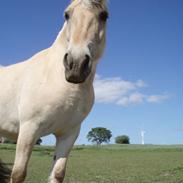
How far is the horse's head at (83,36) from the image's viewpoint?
12.2ft

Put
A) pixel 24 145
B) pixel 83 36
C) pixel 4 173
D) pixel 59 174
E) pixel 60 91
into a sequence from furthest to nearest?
1. pixel 4 173
2. pixel 59 174
3. pixel 60 91
4. pixel 24 145
5. pixel 83 36

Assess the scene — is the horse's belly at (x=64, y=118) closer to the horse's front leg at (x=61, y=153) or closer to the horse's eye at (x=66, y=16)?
the horse's front leg at (x=61, y=153)

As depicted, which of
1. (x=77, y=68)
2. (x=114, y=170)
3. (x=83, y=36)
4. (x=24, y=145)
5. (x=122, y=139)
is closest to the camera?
(x=77, y=68)

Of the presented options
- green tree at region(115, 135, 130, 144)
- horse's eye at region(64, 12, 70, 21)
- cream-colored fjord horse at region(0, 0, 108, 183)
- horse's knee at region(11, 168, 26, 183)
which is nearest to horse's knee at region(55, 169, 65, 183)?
cream-colored fjord horse at region(0, 0, 108, 183)

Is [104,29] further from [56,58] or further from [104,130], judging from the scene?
[104,130]

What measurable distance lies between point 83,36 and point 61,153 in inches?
60.8

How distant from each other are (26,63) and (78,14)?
1.22 meters

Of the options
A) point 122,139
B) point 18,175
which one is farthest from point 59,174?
point 122,139

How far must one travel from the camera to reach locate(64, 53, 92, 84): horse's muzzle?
145 inches

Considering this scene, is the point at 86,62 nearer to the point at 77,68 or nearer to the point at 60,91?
the point at 77,68

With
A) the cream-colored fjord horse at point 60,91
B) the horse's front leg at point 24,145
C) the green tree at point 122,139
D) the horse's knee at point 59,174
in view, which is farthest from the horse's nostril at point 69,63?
the green tree at point 122,139

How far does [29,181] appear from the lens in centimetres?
1132

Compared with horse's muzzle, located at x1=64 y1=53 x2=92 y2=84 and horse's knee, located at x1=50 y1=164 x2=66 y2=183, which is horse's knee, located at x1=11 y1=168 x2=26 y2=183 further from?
horse's muzzle, located at x1=64 y1=53 x2=92 y2=84

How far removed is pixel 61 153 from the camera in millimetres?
4586
